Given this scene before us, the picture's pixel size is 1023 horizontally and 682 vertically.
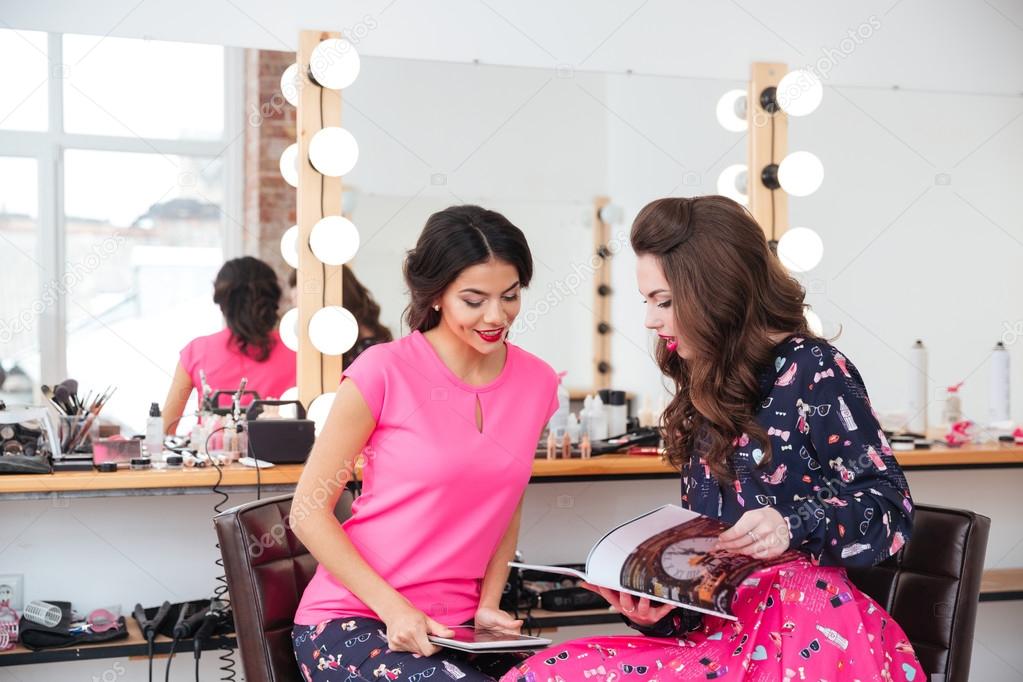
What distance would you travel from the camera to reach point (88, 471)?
215 centimetres

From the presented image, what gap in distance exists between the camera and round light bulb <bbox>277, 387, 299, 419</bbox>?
249 centimetres

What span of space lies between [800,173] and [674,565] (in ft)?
6.08

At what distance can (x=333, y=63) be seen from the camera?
251cm

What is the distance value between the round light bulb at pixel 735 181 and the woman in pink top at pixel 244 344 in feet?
4.26

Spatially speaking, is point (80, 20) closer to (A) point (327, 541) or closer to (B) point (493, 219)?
(B) point (493, 219)

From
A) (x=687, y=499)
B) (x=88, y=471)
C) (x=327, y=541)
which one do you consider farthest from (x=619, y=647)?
(x=88, y=471)

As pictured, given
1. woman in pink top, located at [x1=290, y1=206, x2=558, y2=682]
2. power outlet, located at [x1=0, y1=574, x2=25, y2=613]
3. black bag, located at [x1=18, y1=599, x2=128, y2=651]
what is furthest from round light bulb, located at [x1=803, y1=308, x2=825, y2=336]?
power outlet, located at [x1=0, y1=574, x2=25, y2=613]

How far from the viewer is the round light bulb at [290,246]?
2.56 metres

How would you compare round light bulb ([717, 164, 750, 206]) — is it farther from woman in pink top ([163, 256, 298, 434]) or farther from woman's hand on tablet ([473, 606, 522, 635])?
woman's hand on tablet ([473, 606, 522, 635])

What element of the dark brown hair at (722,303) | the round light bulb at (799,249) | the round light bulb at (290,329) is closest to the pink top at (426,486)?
the dark brown hair at (722,303)

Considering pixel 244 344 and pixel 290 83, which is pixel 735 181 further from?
pixel 244 344

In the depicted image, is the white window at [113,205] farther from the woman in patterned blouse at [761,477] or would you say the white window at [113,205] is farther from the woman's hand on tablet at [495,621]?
the woman in patterned blouse at [761,477]

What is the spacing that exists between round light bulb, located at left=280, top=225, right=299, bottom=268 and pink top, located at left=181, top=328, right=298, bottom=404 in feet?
0.61

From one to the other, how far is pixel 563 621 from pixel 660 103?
4.70 ft
